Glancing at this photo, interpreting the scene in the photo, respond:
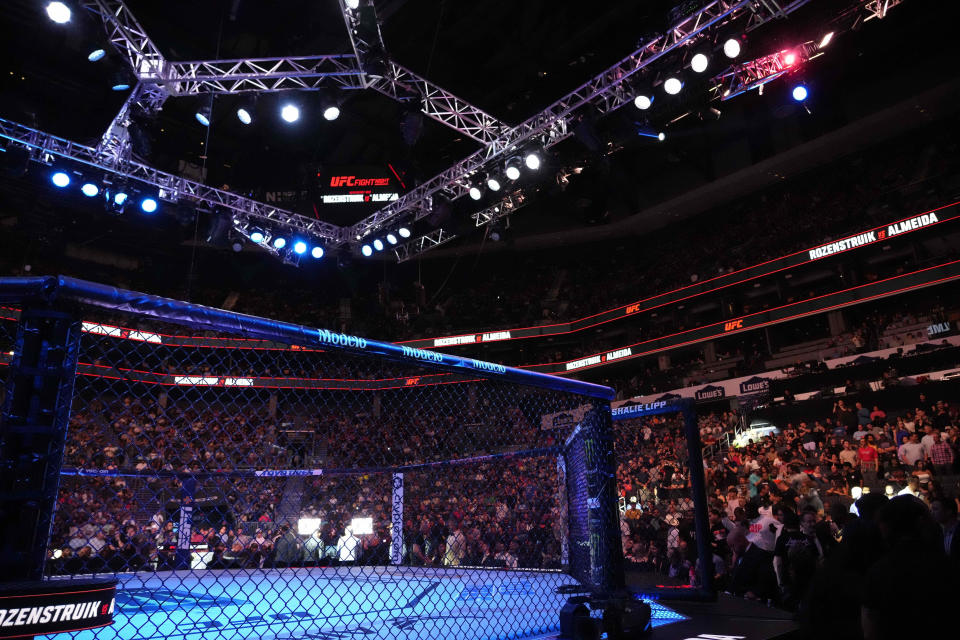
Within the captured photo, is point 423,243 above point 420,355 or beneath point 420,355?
above

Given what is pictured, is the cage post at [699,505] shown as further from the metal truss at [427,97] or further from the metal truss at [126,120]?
the metal truss at [126,120]

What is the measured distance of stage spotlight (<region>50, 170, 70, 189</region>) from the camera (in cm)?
1012

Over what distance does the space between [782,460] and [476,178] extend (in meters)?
8.56

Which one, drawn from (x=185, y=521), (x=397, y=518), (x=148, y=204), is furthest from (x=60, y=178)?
(x=397, y=518)

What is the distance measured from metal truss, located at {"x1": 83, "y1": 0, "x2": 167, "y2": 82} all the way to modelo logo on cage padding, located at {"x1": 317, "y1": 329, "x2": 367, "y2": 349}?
26.5 feet

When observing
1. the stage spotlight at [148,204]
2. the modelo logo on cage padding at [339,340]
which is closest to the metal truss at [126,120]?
the stage spotlight at [148,204]

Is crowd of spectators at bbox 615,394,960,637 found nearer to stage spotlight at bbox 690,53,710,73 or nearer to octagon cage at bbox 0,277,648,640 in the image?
octagon cage at bbox 0,277,648,640

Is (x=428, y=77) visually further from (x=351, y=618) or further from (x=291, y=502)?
(x=351, y=618)

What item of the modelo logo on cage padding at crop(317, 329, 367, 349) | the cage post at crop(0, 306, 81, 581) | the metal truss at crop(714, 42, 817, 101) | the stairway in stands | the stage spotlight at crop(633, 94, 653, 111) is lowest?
the stairway in stands

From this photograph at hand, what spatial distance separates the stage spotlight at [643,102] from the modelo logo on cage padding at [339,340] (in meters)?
8.04

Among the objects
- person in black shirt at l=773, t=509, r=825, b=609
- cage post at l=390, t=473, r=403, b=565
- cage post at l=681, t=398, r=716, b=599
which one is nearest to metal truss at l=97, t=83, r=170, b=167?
cage post at l=390, t=473, r=403, b=565

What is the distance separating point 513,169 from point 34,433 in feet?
31.8

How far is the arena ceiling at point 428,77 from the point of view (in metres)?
12.2

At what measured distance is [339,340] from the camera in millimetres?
2348
